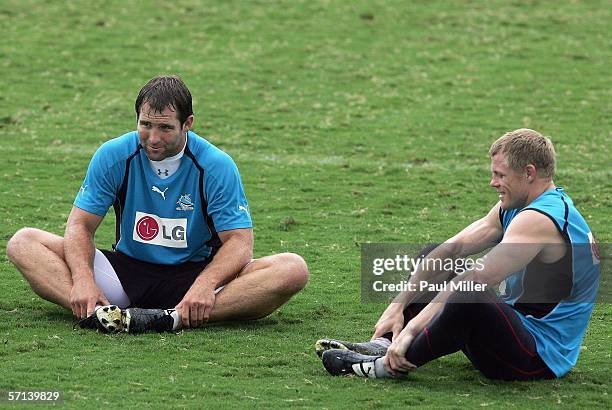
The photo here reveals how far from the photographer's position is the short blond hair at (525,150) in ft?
21.7

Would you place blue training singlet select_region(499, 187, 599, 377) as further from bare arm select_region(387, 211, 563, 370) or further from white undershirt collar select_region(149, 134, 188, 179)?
white undershirt collar select_region(149, 134, 188, 179)

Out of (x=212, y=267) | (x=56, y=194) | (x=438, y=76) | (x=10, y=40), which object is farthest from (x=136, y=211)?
(x=10, y=40)

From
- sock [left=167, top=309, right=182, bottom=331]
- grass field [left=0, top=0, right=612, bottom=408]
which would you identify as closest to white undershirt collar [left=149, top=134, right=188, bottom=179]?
sock [left=167, top=309, right=182, bottom=331]

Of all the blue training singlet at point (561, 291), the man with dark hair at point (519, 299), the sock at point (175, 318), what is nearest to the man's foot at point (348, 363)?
the man with dark hair at point (519, 299)

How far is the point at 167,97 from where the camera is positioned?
7594mm

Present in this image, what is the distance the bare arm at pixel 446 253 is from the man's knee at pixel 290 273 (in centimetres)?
71

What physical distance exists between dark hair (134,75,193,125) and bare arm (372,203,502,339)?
1.72 m

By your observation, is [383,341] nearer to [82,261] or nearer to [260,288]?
[260,288]

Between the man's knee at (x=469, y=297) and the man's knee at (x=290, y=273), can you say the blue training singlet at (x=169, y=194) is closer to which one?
the man's knee at (x=290, y=273)

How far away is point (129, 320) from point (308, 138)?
7316 millimetres

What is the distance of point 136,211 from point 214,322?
84cm

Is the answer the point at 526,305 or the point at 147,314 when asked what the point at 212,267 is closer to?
the point at 147,314

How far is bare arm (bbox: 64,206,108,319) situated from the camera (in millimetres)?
7641

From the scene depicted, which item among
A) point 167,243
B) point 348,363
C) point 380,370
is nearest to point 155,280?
point 167,243
